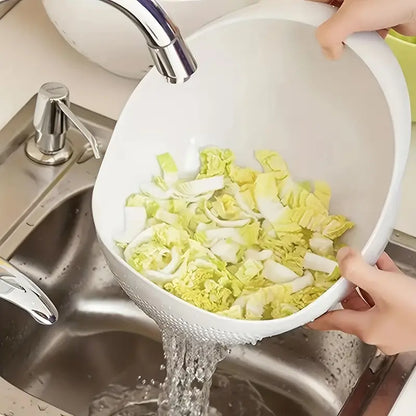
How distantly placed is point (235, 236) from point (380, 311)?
0.19m

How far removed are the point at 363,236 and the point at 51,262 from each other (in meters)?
0.39

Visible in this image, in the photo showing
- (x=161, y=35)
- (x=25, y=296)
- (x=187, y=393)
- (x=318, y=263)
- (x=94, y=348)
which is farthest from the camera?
(x=94, y=348)

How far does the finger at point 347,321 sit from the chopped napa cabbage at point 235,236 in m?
0.03

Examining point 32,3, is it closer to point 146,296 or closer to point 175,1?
point 175,1

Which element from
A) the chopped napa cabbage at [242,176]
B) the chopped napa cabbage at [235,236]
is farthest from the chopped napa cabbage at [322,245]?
the chopped napa cabbage at [242,176]

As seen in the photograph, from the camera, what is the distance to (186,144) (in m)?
1.00

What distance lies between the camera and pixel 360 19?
86cm

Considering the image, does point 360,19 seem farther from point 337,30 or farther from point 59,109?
point 59,109

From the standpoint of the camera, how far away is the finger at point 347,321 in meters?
0.86

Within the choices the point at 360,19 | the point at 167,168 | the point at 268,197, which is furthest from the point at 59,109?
the point at 360,19

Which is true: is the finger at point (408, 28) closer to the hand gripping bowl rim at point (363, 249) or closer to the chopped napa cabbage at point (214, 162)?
the hand gripping bowl rim at point (363, 249)

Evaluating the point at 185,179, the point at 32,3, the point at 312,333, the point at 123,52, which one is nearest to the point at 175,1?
the point at 123,52


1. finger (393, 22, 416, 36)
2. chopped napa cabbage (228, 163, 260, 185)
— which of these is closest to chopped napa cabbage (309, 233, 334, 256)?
chopped napa cabbage (228, 163, 260, 185)

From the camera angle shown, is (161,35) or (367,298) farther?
(367,298)
